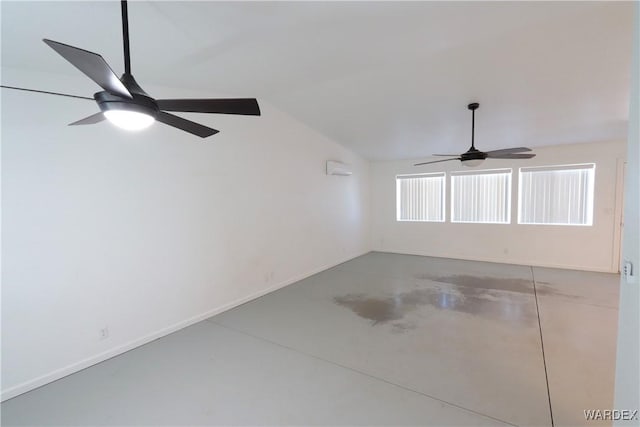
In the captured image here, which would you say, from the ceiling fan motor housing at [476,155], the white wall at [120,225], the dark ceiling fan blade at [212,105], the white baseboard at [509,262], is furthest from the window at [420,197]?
the dark ceiling fan blade at [212,105]

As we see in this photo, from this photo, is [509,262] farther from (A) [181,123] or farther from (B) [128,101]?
(B) [128,101]

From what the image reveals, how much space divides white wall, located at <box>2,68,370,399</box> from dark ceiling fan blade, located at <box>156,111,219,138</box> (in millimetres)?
1368

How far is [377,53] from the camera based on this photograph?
2.73 metres

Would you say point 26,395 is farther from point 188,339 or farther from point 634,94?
point 634,94

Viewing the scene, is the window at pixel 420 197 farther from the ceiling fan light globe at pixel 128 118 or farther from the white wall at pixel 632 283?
the ceiling fan light globe at pixel 128 118

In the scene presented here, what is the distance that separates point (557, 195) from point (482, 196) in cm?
130

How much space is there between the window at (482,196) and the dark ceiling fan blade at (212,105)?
20.1 ft

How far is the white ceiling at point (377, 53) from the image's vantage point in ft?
6.44

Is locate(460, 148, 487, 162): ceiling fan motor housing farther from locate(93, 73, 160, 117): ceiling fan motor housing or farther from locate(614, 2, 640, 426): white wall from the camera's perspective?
locate(93, 73, 160, 117): ceiling fan motor housing

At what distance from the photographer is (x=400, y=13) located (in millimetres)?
2129

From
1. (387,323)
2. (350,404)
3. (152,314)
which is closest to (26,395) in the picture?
(152,314)

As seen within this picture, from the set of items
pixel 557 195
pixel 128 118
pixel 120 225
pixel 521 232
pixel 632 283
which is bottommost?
pixel 521 232

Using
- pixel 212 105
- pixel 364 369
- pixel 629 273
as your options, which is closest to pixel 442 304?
pixel 364 369

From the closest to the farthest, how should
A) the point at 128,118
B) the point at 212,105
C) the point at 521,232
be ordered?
the point at 128,118
the point at 212,105
the point at 521,232
